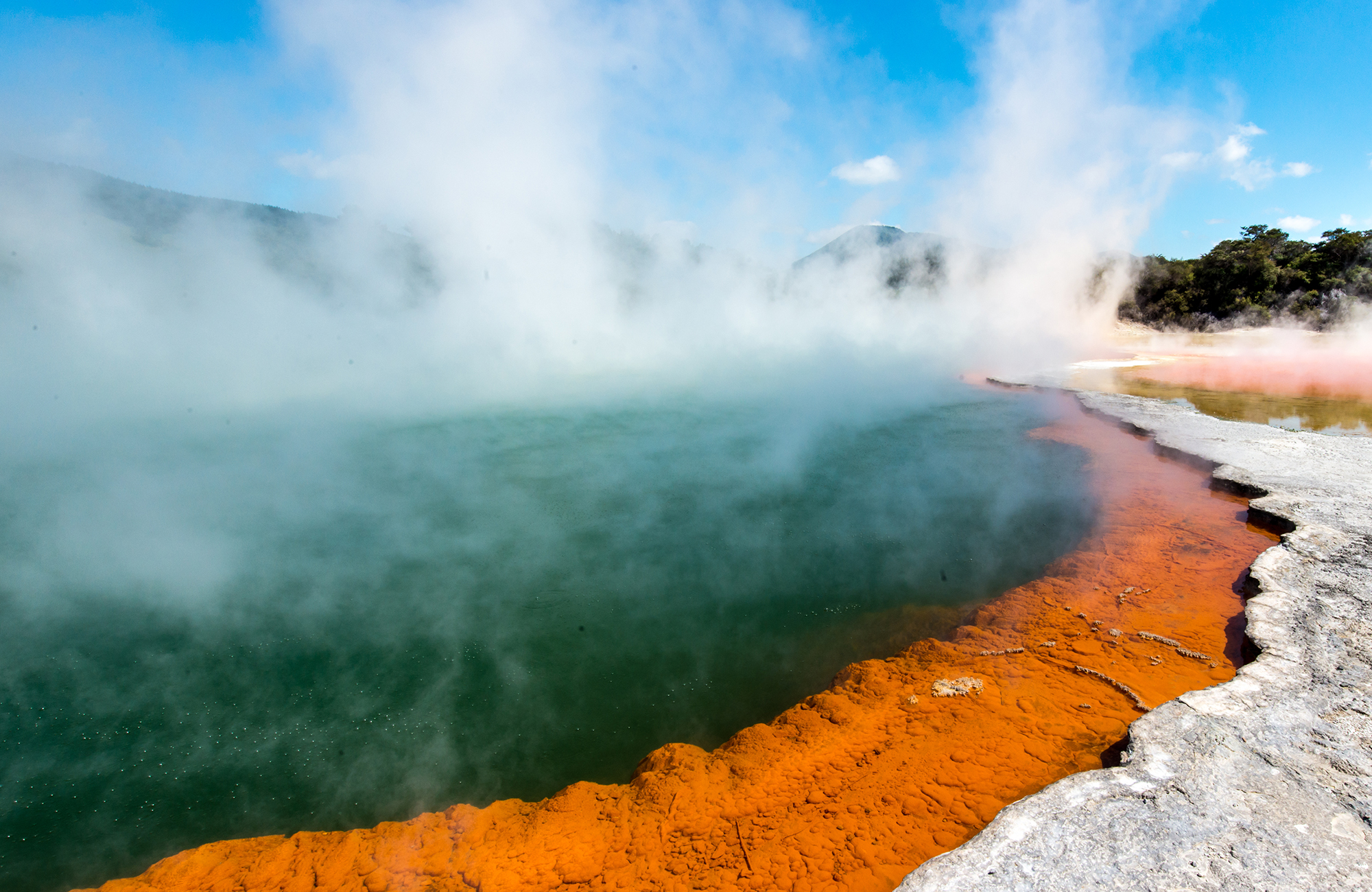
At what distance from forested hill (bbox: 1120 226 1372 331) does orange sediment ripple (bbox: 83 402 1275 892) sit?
20.0 meters

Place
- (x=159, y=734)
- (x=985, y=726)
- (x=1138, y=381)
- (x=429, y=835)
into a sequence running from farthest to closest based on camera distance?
(x=1138, y=381)
(x=159, y=734)
(x=985, y=726)
(x=429, y=835)

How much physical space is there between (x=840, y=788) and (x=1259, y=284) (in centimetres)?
2383

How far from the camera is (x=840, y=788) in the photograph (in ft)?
7.60

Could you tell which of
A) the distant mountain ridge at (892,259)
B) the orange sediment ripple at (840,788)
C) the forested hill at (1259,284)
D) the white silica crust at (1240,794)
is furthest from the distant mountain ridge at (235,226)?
the forested hill at (1259,284)

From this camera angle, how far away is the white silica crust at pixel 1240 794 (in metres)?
1.62

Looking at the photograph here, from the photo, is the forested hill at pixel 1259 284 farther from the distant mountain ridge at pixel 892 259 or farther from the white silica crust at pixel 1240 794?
the white silica crust at pixel 1240 794

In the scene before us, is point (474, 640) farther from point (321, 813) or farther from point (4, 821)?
point (4, 821)

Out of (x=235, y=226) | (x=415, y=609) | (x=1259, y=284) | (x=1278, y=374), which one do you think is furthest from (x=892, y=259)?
(x=415, y=609)

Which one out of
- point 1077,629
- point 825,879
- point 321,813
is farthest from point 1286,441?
point 321,813

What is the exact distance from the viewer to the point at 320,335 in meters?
11.0

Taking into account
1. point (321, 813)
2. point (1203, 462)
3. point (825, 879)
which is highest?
point (1203, 462)

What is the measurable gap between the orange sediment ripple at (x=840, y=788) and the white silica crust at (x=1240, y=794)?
0.24m

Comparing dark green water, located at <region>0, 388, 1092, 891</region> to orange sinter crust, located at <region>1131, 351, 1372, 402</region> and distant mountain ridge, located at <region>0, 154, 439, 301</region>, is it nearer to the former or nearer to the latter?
distant mountain ridge, located at <region>0, 154, 439, 301</region>

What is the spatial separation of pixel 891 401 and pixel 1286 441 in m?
4.76
